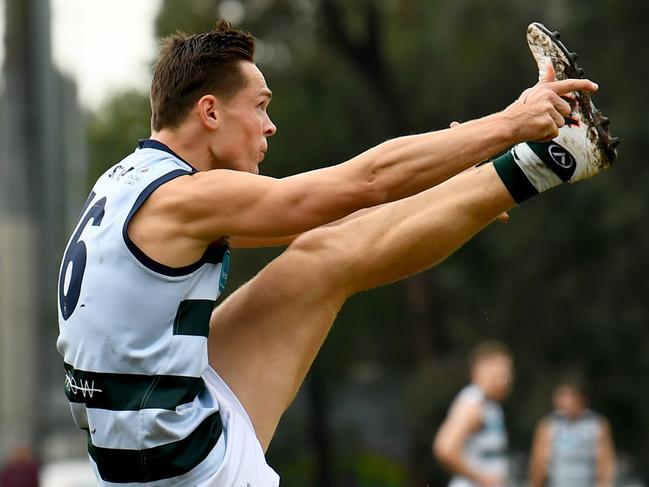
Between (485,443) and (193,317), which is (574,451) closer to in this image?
(485,443)

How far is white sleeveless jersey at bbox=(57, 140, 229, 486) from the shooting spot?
4.18 meters

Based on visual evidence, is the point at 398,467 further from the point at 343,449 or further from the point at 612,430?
the point at 612,430

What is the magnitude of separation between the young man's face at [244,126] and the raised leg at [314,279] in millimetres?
400

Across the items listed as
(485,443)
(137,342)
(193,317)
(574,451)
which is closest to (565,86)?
(193,317)

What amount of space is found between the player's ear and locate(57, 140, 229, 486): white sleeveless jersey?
15 cm

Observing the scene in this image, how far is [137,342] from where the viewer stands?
4.18 metres

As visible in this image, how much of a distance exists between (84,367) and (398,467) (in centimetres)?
2650

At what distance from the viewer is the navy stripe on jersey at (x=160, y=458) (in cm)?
426

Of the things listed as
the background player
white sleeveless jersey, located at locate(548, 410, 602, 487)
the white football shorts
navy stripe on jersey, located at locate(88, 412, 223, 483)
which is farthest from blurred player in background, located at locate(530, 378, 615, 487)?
navy stripe on jersey, located at locate(88, 412, 223, 483)

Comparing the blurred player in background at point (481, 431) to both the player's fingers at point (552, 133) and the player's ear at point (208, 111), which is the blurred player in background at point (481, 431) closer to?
the player's fingers at point (552, 133)

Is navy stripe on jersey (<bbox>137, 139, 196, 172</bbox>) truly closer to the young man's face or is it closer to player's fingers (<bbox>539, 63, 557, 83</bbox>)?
the young man's face

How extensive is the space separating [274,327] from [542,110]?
116 cm

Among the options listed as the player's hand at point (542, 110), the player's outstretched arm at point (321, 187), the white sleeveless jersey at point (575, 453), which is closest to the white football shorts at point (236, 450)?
the player's outstretched arm at point (321, 187)

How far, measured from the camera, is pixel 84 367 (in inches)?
168
